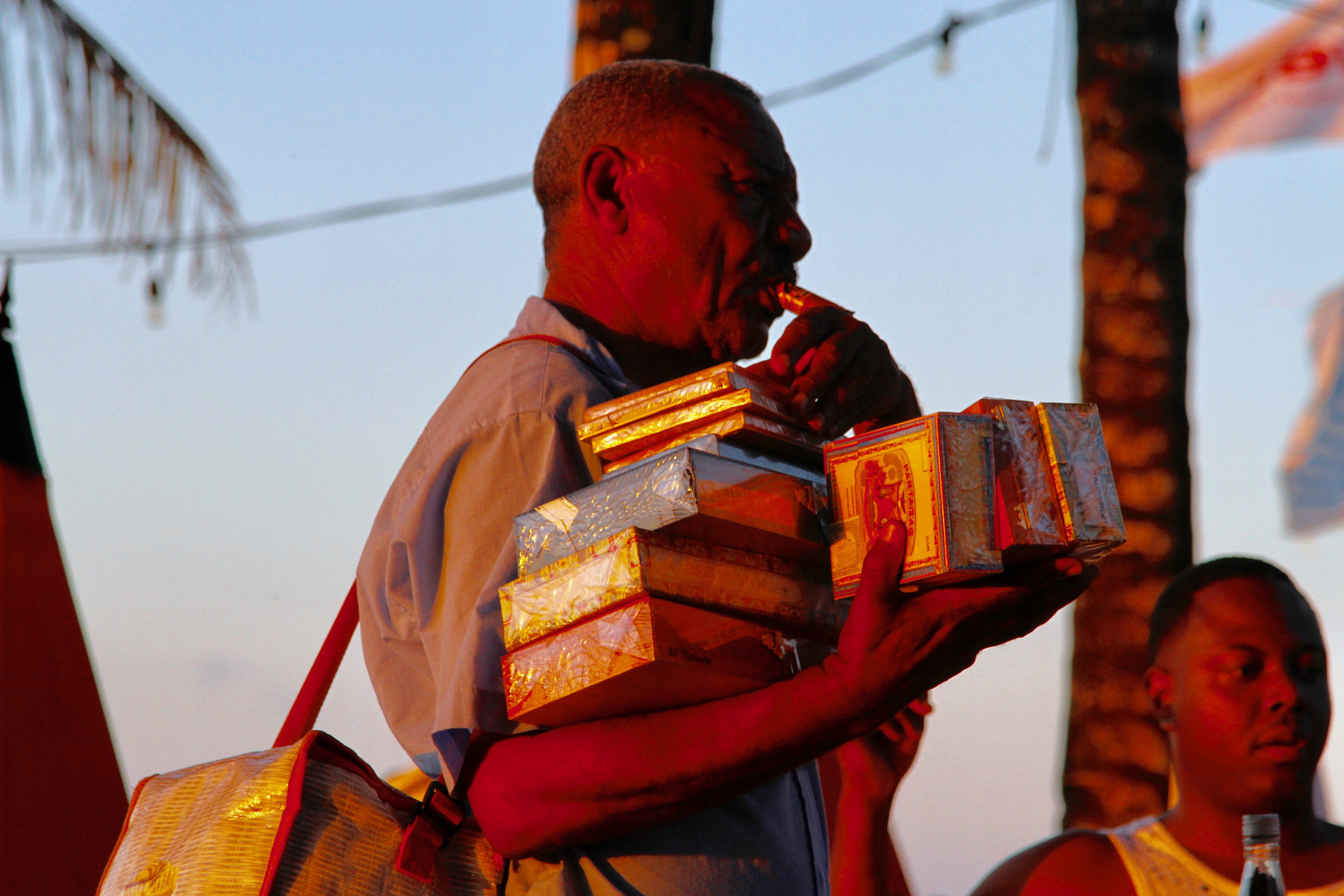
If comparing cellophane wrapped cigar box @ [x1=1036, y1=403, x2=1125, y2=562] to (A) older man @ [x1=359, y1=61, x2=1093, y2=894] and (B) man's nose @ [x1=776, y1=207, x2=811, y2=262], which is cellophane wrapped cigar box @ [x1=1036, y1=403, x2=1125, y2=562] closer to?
(A) older man @ [x1=359, y1=61, x2=1093, y2=894]

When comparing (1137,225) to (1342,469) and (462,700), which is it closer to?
(462,700)

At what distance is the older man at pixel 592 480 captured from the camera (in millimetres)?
1838

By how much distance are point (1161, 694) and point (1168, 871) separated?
53 cm

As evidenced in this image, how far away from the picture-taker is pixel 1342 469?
11.8 meters

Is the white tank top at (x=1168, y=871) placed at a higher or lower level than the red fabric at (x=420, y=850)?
lower

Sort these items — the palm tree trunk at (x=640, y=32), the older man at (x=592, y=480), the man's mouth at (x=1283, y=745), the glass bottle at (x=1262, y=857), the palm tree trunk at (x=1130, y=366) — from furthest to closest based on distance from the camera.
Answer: the palm tree trunk at (x=1130, y=366), the palm tree trunk at (x=640, y=32), the man's mouth at (x=1283, y=745), the glass bottle at (x=1262, y=857), the older man at (x=592, y=480)

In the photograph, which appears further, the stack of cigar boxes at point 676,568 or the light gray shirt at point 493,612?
the light gray shirt at point 493,612

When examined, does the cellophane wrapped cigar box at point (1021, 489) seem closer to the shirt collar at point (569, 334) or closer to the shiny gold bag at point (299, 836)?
the shirt collar at point (569, 334)

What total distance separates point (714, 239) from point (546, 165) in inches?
17.6

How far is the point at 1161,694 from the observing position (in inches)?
159

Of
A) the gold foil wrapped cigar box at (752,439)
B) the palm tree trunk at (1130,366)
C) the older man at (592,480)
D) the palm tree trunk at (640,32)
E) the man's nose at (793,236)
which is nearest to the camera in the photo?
the older man at (592,480)

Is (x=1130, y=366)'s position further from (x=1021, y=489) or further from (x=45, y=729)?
(x=1021, y=489)

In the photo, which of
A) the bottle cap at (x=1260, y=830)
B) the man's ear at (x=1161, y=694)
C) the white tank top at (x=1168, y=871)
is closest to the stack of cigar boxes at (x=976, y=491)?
the bottle cap at (x=1260, y=830)

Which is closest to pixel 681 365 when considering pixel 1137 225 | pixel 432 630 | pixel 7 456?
pixel 432 630
